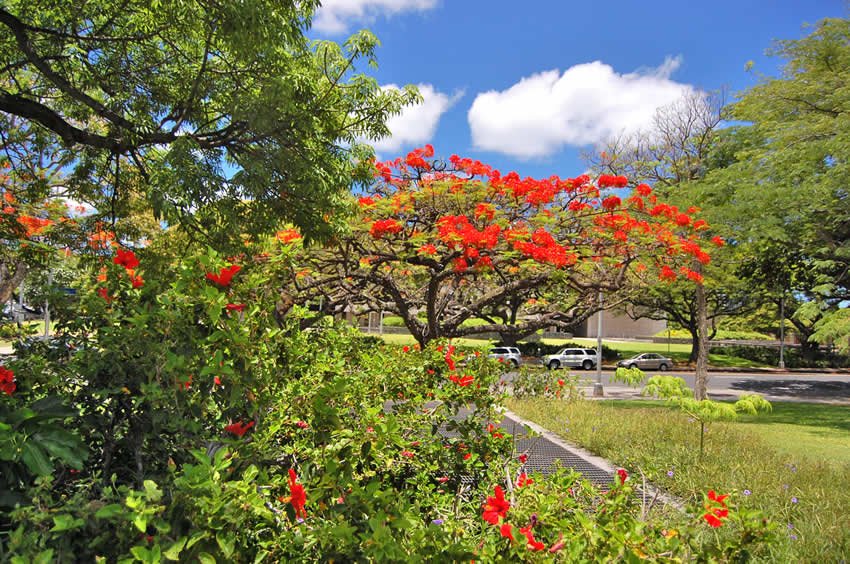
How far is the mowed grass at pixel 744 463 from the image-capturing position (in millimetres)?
3615

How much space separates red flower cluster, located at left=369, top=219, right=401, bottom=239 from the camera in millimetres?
8297

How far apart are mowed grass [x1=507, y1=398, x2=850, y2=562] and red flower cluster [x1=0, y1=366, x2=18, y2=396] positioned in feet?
10.3

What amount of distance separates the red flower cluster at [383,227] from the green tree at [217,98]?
5.96 ft

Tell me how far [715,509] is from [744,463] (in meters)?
4.51

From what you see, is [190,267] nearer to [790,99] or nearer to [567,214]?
[567,214]

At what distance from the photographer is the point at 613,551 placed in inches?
67.2

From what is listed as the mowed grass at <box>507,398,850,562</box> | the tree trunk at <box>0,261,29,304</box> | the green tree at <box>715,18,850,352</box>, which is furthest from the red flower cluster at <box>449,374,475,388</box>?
the tree trunk at <box>0,261,29,304</box>

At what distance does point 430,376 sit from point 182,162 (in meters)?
3.01

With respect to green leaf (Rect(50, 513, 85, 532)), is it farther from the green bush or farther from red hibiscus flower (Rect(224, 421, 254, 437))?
red hibiscus flower (Rect(224, 421, 254, 437))

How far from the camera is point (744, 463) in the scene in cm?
555

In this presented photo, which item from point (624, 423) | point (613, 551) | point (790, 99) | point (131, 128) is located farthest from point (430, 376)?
point (790, 99)

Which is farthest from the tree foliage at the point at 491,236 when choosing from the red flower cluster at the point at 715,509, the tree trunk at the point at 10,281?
the tree trunk at the point at 10,281

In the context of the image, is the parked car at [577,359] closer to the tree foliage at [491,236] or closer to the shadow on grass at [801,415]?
the shadow on grass at [801,415]

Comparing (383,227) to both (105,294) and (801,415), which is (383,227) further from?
(801,415)
